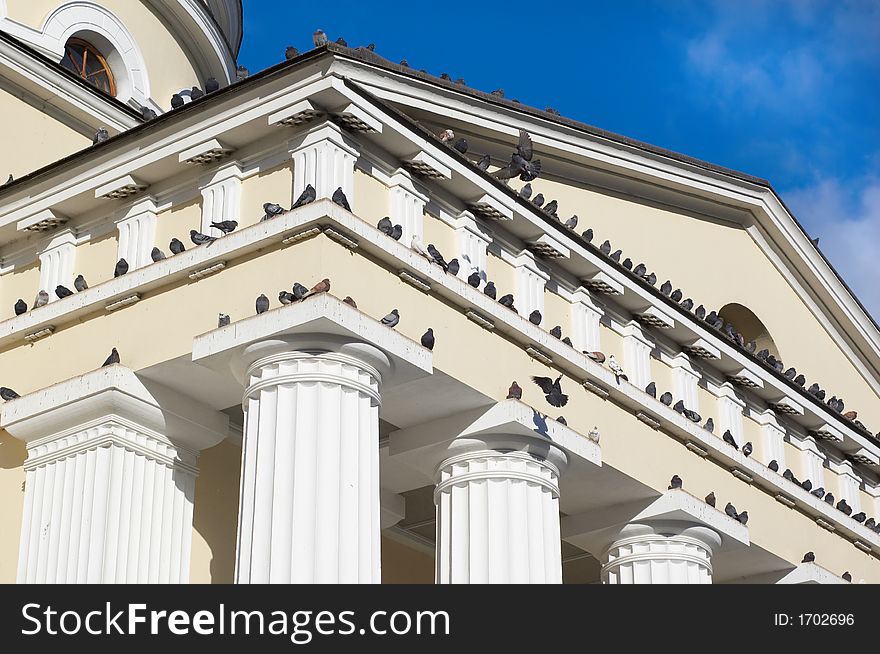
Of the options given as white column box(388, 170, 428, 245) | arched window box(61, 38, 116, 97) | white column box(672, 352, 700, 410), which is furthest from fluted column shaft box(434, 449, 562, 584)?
arched window box(61, 38, 116, 97)

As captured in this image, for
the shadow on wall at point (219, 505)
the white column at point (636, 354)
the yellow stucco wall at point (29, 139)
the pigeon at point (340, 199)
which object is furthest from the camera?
the yellow stucco wall at point (29, 139)

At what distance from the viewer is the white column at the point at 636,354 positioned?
64.6 feet

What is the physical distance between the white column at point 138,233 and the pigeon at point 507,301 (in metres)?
3.50

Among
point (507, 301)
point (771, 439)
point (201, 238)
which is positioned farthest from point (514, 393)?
point (771, 439)

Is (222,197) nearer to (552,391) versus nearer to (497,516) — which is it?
(552,391)

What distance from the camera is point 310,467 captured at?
15188 mm

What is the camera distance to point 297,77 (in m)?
16.7

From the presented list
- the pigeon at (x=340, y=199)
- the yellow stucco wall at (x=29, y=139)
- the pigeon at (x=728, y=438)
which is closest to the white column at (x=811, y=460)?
the pigeon at (x=728, y=438)

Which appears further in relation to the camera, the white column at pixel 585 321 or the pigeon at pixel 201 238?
the white column at pixel 585 321

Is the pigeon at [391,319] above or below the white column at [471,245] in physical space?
below

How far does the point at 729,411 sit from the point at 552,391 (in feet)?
13.8

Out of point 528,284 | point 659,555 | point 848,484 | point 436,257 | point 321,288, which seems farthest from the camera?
point 848,484

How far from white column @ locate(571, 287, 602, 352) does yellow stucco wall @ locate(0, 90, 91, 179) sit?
7382mm

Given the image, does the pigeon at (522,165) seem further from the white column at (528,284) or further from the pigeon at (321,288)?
the pigeon at (321,288)
